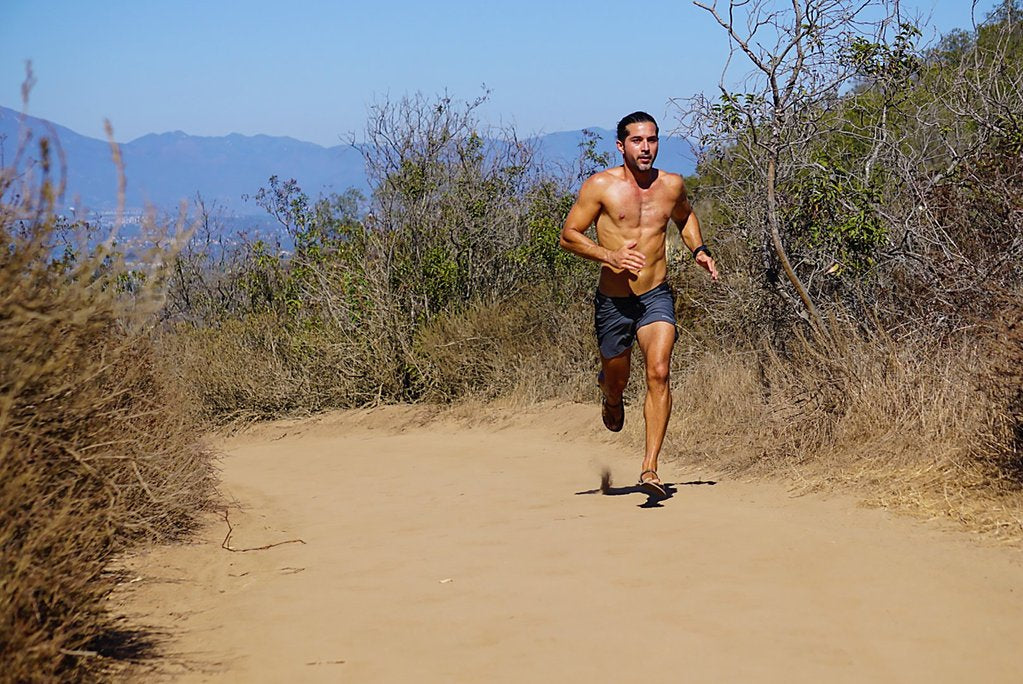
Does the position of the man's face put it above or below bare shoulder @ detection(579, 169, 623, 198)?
above

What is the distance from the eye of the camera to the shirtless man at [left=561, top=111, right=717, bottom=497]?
8070 millimetres

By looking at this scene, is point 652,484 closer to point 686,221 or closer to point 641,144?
point 686,221

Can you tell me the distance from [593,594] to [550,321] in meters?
8.84

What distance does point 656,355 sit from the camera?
8.00 m

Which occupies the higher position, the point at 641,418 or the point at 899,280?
the point at 899,280

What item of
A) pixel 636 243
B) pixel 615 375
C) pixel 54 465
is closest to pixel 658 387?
pixel 615 375

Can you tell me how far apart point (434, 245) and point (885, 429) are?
28.4ft

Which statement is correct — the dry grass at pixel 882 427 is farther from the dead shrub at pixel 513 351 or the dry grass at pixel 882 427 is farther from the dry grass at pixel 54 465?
the dry grass at pixel 54 465

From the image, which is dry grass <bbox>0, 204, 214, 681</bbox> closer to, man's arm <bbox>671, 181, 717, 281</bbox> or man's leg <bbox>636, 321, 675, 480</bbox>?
man's leg <bbox>636, 321, 675, 480</bbox>

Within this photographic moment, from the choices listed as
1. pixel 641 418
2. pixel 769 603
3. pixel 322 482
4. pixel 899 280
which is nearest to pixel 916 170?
pixel 899 280

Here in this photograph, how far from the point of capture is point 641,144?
8.19m

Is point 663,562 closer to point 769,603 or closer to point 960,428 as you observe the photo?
point 769,603

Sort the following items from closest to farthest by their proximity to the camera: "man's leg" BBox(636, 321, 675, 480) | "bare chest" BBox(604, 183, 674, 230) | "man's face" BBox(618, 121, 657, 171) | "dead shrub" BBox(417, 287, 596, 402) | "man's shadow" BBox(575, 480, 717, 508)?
"man's shadow" BBox(575, 480, 717, 508)
"man's leg" BBox(636, 321, 675, 480)
"man's face" BBox(618, 121, 657, 171)
"bare chest" BBox(604, 183, 674, 230)
"dead shrub" BBox(417, 287, 596, 402)

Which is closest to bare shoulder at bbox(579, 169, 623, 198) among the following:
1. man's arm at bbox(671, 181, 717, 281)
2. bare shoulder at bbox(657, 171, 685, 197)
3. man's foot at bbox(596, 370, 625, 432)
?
bare shoulder at bbox(657, 171, 685, 197)
